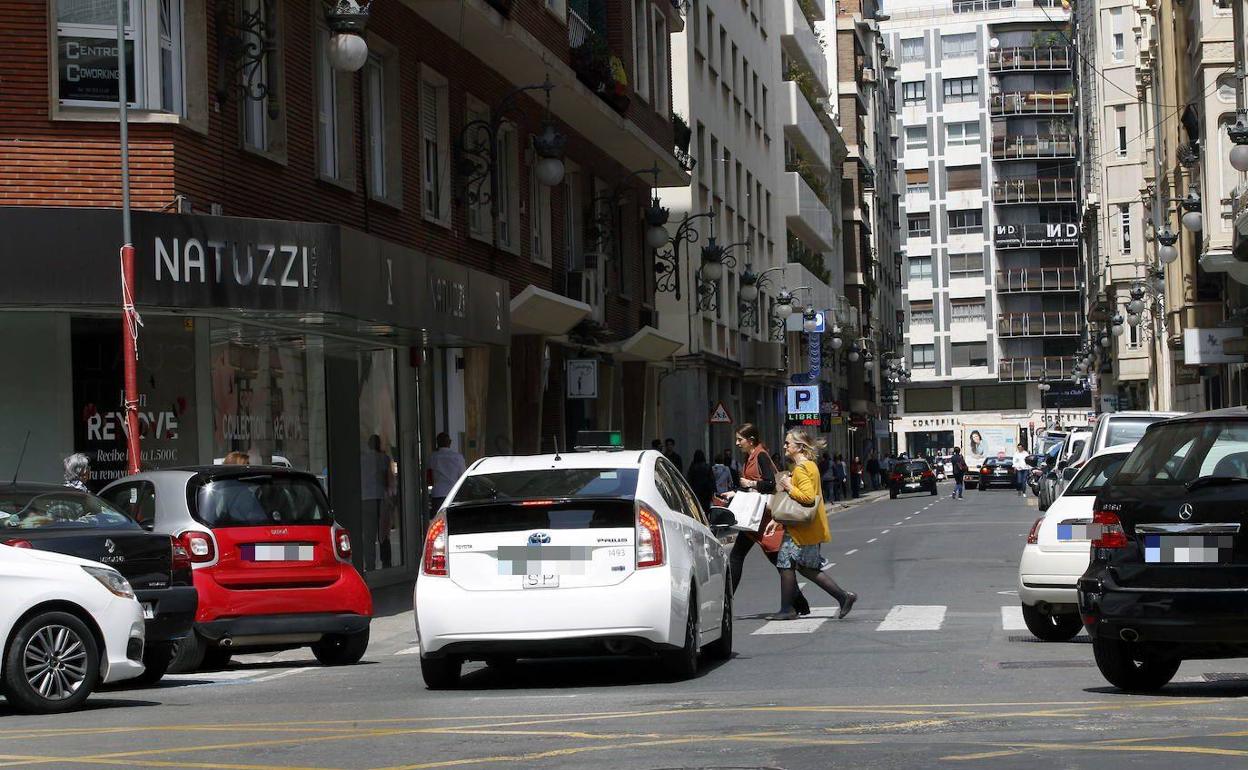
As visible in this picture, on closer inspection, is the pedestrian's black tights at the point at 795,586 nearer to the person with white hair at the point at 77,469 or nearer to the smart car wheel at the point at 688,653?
A: the smart car wheel at the point at 688,653

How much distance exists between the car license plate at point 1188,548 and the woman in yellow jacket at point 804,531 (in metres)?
7.34

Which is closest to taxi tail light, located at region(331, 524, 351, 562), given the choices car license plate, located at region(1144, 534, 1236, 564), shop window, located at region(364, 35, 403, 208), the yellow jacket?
the yellow jacket

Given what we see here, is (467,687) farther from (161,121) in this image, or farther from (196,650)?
(161,121)

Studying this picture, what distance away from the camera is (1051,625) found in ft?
52.0

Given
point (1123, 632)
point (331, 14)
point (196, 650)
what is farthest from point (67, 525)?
point (331, 14)

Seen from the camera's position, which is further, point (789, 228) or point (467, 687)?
point (789, 228)

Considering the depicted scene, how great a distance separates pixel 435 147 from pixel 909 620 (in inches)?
486

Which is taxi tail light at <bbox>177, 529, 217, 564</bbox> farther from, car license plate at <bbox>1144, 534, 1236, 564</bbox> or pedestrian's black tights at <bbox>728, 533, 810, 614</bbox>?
car license plate at <bbox>1144, 534, 1236, 564</bbox>

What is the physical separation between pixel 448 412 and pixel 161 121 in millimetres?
10397

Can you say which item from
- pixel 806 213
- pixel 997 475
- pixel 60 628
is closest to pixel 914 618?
pixel 60 628

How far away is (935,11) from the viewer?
430 ft

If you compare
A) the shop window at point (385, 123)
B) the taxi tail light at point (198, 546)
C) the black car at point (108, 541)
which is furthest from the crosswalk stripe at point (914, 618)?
the shop window at point (385, 123)

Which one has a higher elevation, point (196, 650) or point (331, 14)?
point (331, 14)

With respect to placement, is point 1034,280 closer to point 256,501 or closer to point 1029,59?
point 1029,59
